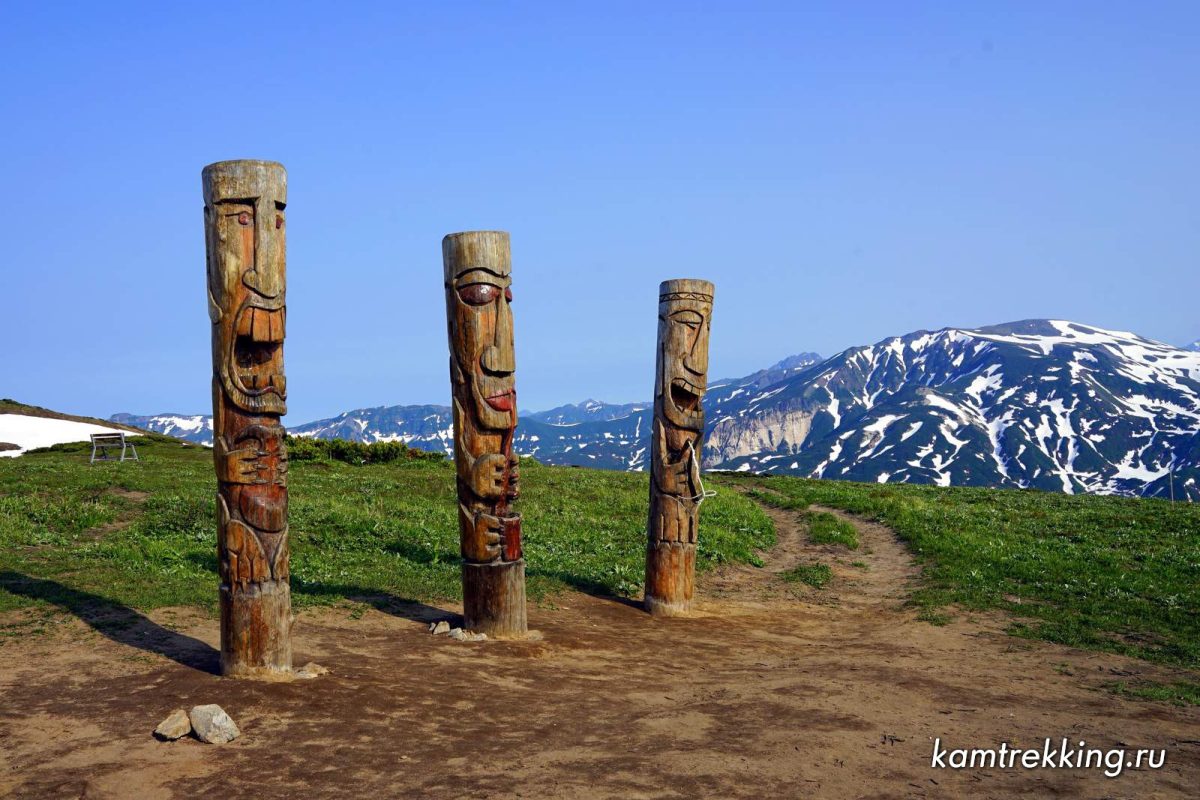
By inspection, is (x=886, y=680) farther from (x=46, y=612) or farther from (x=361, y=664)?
(x=46, y=612)

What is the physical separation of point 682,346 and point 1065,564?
10273 millimetres

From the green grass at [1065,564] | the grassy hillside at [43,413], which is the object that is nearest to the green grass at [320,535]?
the green grass at [1065,564]

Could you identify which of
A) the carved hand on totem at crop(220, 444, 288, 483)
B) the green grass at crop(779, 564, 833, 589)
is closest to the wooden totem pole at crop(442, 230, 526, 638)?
the carved hand on totem at crop(220, 444, 288, 483)

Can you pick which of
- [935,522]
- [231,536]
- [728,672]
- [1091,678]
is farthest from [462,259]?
[935,522]

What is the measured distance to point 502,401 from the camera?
53.3 feet

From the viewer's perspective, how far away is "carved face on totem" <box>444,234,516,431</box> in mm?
15969

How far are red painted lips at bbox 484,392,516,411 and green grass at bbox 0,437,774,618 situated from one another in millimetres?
4253

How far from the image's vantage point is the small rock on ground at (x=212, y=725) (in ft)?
34.2

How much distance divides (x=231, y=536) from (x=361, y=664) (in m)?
2.38

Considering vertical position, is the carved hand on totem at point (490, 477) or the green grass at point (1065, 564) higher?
the carved hand on totem at point (490, 477)

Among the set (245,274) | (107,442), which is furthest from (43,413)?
(245,274)

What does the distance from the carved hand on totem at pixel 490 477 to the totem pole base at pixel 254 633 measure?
160 inches

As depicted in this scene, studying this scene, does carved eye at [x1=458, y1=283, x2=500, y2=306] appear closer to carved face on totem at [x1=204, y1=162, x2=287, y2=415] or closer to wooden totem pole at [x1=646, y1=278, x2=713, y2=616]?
carved face on totem at [x1=204, y1=162, x2=287, y2=415]

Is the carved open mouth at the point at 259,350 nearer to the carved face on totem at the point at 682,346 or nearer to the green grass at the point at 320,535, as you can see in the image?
the green grass at the point at 320,535
